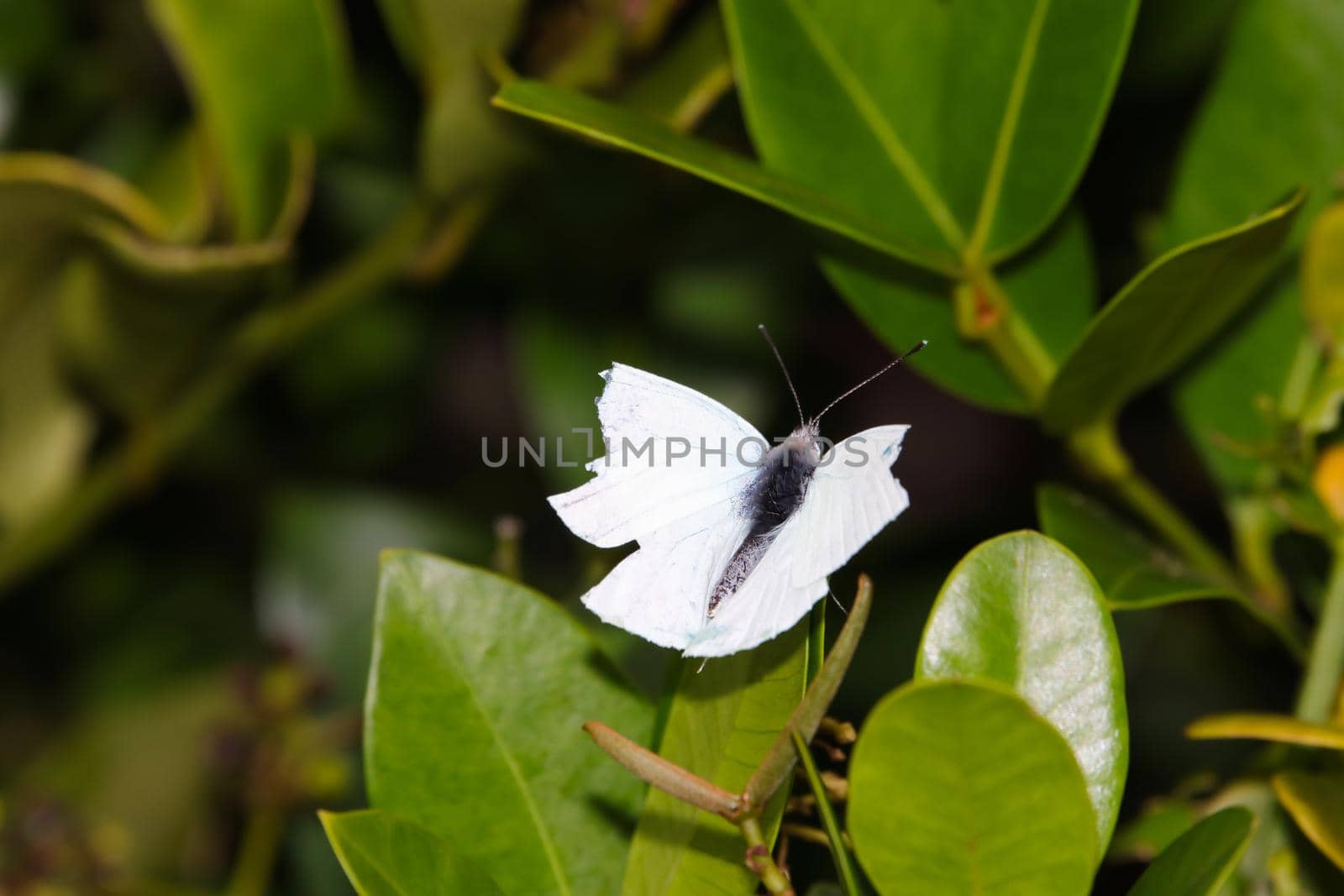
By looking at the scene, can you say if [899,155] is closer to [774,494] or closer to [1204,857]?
[774,494]

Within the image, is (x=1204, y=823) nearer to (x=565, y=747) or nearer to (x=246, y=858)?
(x=565, y=747)

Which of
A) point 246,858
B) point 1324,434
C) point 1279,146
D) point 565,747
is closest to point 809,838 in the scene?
point 565,747

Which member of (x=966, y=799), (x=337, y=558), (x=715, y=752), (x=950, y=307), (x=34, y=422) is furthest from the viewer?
(x=337, y=558)

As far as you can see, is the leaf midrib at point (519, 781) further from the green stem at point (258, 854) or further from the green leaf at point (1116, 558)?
the green stem at point (258, 854)

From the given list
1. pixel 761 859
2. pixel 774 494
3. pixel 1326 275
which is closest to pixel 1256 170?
pixel 1326 275

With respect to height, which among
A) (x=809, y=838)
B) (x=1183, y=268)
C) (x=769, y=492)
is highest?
(x=1183, y=268)

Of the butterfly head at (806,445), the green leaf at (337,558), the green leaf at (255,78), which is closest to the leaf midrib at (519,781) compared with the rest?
the butterfly head at (806,445)

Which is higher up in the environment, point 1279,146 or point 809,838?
point 1279,146

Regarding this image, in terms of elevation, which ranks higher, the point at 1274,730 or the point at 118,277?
the point at 118,277
